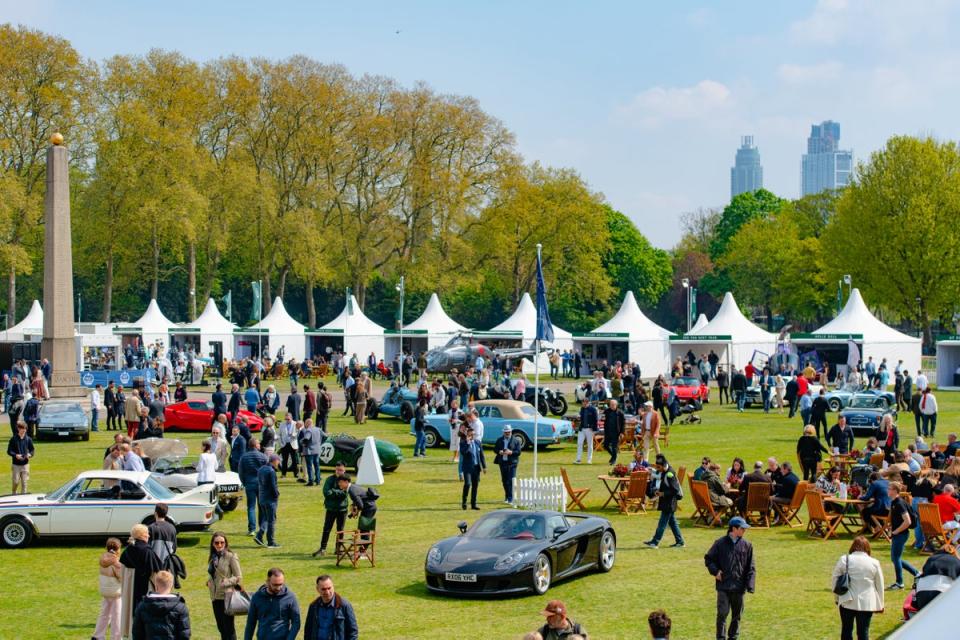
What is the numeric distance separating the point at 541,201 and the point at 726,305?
90.2 feet

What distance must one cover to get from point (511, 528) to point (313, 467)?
31.8ft

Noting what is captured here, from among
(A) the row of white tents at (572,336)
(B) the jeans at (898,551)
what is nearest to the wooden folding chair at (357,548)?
(B) the jeans at (898,551)

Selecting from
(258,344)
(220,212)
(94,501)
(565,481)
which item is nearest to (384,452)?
(565,481)

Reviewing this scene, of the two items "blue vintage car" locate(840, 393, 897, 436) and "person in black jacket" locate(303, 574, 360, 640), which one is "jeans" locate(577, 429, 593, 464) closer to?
"blue vintage car" locate(840, 393, 897, 436)

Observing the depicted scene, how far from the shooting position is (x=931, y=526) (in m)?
16.1

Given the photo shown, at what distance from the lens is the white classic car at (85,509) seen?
16.9 meters

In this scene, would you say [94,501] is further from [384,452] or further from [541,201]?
[541,201]

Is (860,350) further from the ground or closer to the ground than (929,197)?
closer to the ground

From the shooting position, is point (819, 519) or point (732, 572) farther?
point (819, 519)

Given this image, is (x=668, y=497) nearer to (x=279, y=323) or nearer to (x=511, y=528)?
(x=511, y=528)

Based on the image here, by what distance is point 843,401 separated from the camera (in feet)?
126

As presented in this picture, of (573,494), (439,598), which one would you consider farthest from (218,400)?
(439,598)

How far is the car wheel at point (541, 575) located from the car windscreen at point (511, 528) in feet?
1.24

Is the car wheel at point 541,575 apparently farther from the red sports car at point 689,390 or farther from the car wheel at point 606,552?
the red sports car at point 689,390
